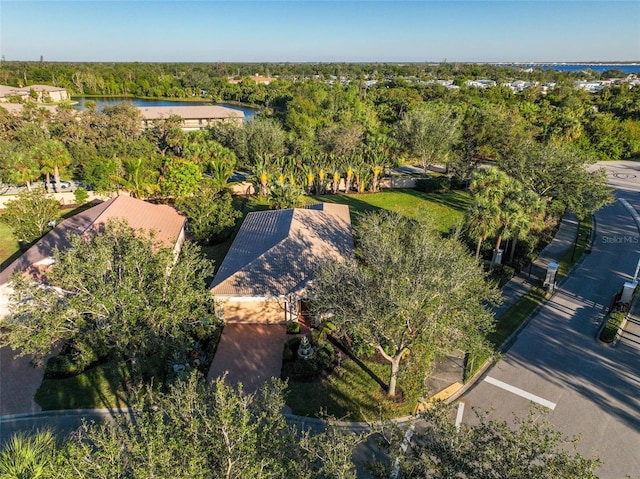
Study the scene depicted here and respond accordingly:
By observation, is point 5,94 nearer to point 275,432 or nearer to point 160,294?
point 160,294

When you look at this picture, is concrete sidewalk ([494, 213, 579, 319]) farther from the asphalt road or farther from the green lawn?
the green lawn

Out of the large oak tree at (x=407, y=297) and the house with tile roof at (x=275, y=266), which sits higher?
the large oak tree at (x=407, y=297)

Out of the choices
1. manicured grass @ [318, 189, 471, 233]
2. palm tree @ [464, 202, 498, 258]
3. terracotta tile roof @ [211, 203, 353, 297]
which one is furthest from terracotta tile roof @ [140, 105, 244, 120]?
palm tree @ [464, 202, 498, 258]

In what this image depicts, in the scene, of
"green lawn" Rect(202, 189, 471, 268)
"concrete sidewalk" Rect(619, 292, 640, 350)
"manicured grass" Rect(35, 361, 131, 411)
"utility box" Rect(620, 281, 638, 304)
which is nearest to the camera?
"manicured grass" Rect(35, 361, 131, 411)

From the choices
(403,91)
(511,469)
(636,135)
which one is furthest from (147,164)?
(403,91)

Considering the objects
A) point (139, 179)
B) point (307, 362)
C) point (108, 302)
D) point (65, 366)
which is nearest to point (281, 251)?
point (307, 362)

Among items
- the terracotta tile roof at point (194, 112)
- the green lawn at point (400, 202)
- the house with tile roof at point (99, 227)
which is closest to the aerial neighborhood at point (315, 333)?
the house with tile roof at point (99, 227)

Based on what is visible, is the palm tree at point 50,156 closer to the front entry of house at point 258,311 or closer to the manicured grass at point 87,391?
the manicured grass at point 87,391
